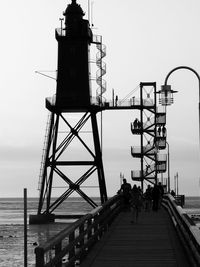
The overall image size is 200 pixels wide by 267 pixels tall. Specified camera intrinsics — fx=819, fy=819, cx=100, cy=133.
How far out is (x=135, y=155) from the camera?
207 ft

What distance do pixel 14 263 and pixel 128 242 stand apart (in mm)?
16372

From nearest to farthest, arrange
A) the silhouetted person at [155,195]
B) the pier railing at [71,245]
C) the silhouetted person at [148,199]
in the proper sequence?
the pier railing at [71,245]
the silhouetted person at [155,195]
the silhouetted person at [148,199]

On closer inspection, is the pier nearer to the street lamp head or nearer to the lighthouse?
the street lamp head

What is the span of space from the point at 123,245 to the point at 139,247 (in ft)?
1.83

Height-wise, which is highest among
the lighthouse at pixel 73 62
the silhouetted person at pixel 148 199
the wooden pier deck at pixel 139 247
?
the lighthouse at pixel 73 62

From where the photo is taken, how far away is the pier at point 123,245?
1450cm

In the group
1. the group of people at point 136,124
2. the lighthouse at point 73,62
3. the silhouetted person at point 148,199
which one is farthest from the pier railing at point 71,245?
the group of people at point 136,124

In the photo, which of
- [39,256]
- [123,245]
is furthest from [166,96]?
[39,256]

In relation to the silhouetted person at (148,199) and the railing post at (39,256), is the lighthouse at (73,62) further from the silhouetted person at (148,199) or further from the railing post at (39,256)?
the railing post at (39,256)

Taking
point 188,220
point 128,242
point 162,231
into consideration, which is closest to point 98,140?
point 162,231

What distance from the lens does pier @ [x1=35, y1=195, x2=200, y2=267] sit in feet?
47.6

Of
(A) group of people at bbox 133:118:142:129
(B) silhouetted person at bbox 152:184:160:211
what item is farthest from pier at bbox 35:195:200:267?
(A) group of people at bbox 133:118:142:129

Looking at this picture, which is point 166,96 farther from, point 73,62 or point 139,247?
point 73,62

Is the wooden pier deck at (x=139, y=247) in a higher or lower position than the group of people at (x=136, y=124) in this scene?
lower
